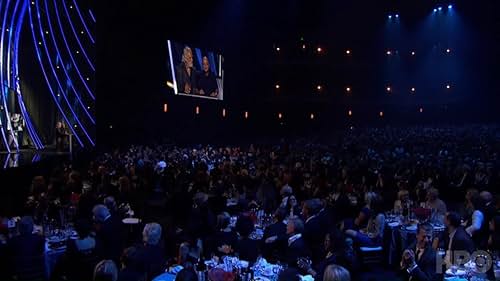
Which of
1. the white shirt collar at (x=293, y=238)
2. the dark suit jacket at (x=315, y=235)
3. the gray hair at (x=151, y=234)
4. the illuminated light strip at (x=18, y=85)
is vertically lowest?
the dark suit jacket at (x=315, y=235)

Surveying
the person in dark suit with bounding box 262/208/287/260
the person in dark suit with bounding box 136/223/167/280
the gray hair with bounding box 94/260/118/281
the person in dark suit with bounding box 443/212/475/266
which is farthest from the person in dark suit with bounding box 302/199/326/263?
the gray hair with bounding box 94/260/118/281

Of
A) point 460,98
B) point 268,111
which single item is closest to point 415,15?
point 460,98

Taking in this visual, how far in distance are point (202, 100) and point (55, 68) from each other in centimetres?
908

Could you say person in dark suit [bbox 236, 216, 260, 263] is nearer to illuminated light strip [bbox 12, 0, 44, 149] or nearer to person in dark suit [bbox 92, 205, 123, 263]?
person in dark suit [bbox 92, 205, 123, 263]

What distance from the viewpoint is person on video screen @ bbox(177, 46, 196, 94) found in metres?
22.3

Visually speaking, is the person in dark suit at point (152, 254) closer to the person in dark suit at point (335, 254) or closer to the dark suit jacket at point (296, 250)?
the dark suit jacket at point (296, 250)

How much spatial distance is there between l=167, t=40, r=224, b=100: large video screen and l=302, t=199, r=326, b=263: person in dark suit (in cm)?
1447

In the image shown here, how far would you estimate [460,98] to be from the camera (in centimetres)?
4403

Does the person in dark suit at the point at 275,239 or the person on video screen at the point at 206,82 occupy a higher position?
the person on video screen at the point at 206,82

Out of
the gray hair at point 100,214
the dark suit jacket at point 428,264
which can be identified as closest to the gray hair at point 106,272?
the gray hair at point 100,214

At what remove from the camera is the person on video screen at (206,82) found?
24.2 m

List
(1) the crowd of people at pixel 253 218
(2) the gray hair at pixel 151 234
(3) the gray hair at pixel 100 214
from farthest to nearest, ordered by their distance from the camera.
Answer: (3) the gray hair at pixel 100 214 → (2) the gray hair at pixel 151 234 → (1) the crowd of people at pixel 253 218

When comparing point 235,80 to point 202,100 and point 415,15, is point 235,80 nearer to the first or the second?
point 202,100

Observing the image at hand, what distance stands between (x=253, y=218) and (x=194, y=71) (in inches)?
624
